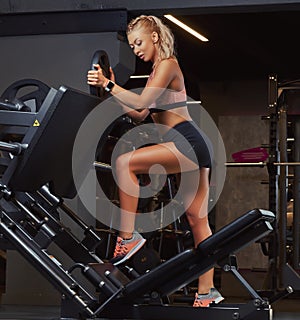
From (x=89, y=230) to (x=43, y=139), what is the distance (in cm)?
91

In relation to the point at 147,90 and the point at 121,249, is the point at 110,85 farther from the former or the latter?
the point at 121,249

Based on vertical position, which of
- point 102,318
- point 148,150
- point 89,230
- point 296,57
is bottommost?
point 102,318

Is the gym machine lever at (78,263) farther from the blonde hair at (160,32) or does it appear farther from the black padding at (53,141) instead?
the blonde hair at (160,32)

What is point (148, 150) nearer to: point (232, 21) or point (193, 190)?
point (193, 190)

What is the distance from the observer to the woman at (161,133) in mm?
4230

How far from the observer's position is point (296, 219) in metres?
7.47

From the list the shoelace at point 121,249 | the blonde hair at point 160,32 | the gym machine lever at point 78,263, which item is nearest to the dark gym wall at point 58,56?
the blonde hair at point 160,32

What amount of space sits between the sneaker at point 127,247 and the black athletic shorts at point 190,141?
0.49m

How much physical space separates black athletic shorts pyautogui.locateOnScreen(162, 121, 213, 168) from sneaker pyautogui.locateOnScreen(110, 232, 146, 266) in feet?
1.61

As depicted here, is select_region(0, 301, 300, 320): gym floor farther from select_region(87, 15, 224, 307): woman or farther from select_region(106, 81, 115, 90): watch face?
select_region(106, 81, 115, 90): watch face

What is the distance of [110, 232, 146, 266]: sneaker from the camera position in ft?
14.1

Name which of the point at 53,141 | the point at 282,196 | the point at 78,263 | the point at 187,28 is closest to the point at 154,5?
the point at 282,196

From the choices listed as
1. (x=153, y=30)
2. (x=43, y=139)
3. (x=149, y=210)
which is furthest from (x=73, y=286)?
(x=149, y=210)

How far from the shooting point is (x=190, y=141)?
4242 millimetres
